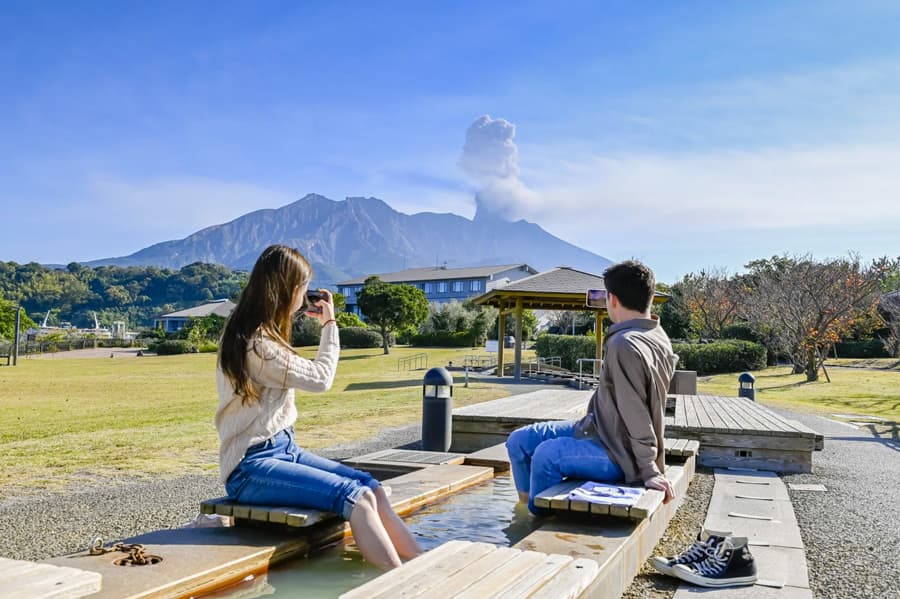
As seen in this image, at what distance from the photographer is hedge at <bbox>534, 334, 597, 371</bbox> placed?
29.1 metres

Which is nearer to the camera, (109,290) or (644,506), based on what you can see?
(644,506)

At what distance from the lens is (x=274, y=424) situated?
3256mm

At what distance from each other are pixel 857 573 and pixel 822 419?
10889 millimetres

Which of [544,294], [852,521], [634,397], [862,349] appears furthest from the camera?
[862,349]

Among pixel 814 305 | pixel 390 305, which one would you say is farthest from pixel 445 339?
pixel 814 305

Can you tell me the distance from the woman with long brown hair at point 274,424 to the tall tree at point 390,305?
40.4 meters

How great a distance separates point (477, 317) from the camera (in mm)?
49875

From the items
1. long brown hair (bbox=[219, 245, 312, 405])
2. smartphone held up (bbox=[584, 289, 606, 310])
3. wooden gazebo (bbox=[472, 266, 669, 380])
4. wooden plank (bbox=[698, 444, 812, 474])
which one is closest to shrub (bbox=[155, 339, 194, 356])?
wooden gazebo (bbox=[472, 266, 669, 380])

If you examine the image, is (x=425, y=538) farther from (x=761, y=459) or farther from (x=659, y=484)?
(x=761, y=459)

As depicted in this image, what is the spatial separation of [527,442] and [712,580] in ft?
4.04

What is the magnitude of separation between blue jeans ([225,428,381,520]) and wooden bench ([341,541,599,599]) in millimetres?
646

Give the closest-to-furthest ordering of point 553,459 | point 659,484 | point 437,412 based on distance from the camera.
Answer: point 659,484 < point 553,459 < point 437,412

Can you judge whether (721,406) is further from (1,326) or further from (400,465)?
(1,326)

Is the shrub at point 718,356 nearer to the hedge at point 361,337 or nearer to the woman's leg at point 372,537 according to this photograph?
the hedge at point 361,337
